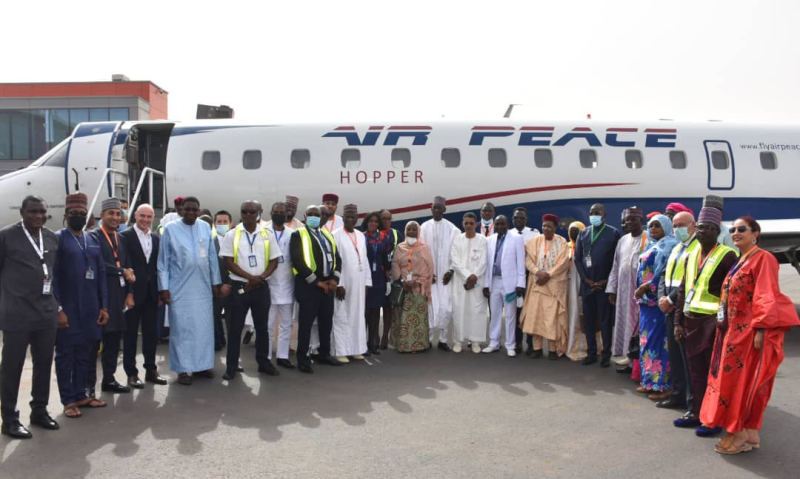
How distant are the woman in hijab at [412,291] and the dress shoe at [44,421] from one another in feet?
12.9

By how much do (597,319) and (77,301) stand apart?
5.47 metres

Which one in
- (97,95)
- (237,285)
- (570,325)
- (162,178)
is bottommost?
(570,325)

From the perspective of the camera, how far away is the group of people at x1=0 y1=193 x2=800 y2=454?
15.0 ft

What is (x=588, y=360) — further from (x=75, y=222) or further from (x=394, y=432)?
(x=75, y=222)

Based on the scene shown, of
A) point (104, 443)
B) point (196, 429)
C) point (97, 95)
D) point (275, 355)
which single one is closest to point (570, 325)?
point (275, 355)

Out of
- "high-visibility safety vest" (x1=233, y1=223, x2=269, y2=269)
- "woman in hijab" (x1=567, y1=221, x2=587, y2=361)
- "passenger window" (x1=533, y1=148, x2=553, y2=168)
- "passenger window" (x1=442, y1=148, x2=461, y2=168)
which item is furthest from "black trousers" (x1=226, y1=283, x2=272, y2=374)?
"passenger window" (x1=533, y1=148, x2=553, y2=168)

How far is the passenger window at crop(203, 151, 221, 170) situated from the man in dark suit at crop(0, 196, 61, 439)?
6614 millimetres

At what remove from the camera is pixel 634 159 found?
11.6 meters

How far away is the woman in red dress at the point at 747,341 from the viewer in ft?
13.8

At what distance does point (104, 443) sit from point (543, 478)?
3242mm

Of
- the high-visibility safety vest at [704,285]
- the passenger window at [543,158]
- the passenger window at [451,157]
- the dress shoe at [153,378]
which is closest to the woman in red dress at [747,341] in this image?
the high-visibility safety vest at [704,285]

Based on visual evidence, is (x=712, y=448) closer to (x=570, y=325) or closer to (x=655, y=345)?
(x=655, y=345)

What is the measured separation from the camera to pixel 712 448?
14.9 ft

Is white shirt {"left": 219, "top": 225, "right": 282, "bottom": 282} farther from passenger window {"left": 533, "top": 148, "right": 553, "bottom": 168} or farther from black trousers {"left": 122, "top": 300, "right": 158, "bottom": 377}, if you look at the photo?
passenger window {"left": 533, "top": 148, "right": 553, "bottom": 168}
